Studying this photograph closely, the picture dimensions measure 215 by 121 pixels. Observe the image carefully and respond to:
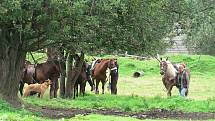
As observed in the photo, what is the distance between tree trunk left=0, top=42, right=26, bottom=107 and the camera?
16.9 metres

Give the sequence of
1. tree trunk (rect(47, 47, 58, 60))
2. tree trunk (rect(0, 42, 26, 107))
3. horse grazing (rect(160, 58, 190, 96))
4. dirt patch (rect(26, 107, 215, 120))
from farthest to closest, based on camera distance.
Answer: horse grazing (rect(160, 58, 190, 96)) → tree trunk (rect(47, 47, 58, 60)) → tree trunk (rect(0, 42, 26, 107)) → dirt patch (rect(26, 107, 215, 120))

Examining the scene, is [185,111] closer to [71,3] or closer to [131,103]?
[131,103]

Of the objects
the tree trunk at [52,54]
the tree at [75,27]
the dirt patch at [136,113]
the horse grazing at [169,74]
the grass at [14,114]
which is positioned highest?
the tree at [75,27]

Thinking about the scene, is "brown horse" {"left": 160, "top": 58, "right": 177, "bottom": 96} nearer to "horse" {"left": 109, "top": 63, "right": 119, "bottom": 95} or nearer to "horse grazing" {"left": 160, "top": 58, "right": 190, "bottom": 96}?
"horse grazing" {"left": 160, "top": 58, "right": 190, "bottom": 96}

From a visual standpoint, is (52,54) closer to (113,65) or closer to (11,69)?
(113,65)

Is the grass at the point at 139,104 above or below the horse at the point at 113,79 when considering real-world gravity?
below

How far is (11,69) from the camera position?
17172 millimetres

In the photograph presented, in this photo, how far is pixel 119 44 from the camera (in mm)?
18391

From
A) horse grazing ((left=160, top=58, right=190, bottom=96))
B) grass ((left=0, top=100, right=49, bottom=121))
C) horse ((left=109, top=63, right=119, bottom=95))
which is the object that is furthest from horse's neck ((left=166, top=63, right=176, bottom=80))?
grass ((left=0, top=100, right=49, bottom=121))

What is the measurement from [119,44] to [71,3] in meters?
4.40

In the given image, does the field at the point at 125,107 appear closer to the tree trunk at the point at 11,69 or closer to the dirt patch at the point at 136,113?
the dirt patch at the point at 136,113

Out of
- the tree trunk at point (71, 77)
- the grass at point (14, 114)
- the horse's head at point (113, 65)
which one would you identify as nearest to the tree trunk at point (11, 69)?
the grass at point (14, 114)

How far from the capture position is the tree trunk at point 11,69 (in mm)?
16875

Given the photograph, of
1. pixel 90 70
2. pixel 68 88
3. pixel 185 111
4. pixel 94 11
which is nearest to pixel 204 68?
pixel 90 70
